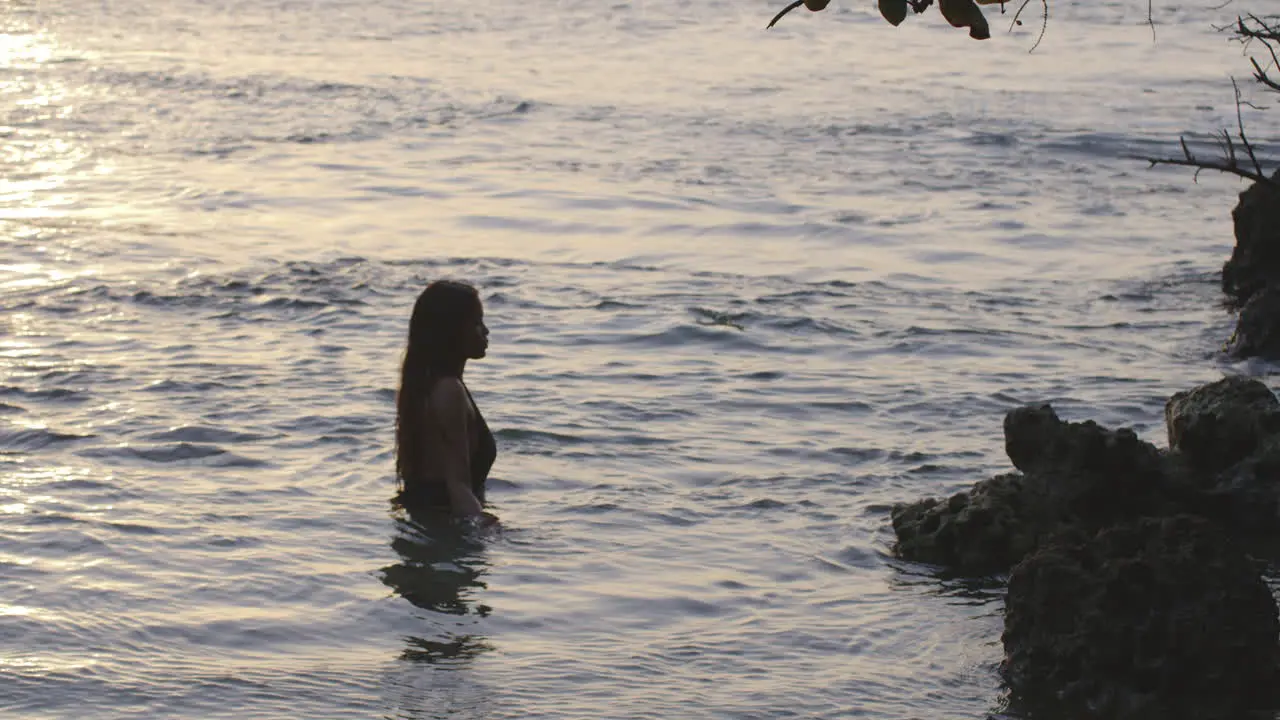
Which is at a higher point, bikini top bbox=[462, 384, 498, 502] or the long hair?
the long hair

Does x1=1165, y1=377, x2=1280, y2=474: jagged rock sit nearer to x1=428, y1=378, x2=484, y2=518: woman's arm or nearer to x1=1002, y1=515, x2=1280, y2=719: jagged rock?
x1=1002, y1=515, x2=1280, y2=719: jagged rock

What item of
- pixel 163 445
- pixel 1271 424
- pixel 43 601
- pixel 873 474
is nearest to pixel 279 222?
pixel 163 445

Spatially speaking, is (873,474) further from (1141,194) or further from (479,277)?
(1141,194)

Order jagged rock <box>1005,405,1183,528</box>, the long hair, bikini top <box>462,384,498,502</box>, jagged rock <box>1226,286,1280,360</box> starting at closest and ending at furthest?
jagged rock <box>1005,405,1183,528</box>, the long hair, bikini top <box>462,384,498,502</box>, jagged rock <box>1226,286,1280,360</box>

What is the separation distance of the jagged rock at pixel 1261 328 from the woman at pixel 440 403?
6.10 meters

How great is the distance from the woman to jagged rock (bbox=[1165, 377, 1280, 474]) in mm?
3184

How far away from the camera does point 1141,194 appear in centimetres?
1828

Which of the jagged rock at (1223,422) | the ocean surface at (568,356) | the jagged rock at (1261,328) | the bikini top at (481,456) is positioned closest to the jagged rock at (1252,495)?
the jagged rock at (1223,422)

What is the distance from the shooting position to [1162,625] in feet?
18.4

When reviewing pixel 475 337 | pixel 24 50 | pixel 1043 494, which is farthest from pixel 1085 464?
pixel 24 50

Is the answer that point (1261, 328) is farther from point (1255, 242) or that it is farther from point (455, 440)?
point (455, 440)

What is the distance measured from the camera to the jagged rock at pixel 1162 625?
5.61 metres

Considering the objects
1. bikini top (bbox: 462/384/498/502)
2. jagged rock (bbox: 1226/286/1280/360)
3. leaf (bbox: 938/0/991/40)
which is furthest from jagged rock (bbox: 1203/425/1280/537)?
leaf (bbox: 938/0/991/40)

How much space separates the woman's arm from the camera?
25.4 feet
